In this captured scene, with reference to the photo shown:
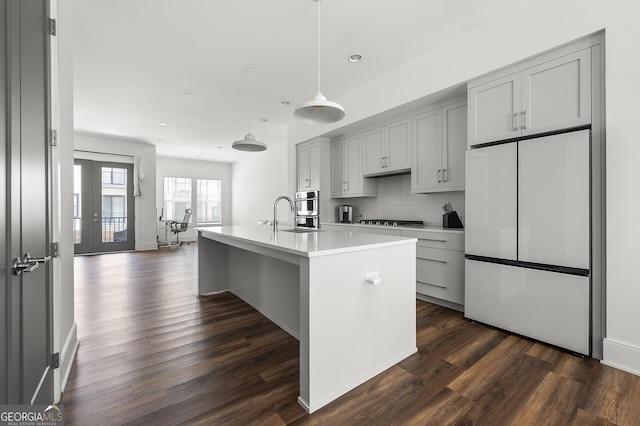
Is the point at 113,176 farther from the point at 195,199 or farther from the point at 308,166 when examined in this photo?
the point at 308,166

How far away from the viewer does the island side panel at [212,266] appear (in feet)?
11.6

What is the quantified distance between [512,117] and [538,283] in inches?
55.8

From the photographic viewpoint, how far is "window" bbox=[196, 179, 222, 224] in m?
9.76

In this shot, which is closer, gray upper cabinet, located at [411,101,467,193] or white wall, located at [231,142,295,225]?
gray upper cabinet, located at [411,101,467,193]

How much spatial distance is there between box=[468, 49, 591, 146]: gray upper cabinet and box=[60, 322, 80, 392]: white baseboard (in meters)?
3.59

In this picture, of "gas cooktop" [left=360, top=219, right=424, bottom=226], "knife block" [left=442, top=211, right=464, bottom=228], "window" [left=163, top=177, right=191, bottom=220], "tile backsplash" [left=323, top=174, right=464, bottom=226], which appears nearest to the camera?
"knife block" [left=442, top=211, right=464, bottom=228]

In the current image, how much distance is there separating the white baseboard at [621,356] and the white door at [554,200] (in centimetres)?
54

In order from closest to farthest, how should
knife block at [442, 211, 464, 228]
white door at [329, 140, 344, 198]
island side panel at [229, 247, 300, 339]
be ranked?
island side panel at [229, 247, 300, 339]
knife block at [442, 211, 464, 228]
white door at [329, 140, 344, 198]

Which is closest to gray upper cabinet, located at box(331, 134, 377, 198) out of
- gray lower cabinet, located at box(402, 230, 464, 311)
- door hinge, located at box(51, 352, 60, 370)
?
gray lower cabinet, located at box(402, 230, 464, 311)

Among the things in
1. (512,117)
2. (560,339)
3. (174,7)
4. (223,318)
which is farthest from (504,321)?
(174,7)

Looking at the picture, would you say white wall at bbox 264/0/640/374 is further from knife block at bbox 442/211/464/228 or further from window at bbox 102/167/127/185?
window at bbox 102/167/127/185

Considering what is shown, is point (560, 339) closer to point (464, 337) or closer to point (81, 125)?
point (464, 337)

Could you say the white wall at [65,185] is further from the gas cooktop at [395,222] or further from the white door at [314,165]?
the gas cooktop at [395,222]

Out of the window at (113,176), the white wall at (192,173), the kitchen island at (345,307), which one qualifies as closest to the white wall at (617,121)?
the kitchen island at (345,307)
